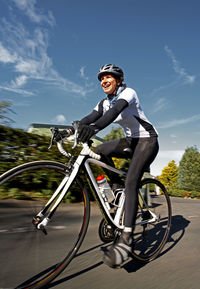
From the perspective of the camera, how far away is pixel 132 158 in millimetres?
2633

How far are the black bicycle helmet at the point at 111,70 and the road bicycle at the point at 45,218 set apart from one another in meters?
0.92

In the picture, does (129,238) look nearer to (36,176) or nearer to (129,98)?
(36,176)

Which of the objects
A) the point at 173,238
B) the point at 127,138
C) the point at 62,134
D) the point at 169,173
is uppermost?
the point at 169,173

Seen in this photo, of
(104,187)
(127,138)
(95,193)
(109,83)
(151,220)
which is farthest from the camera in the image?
(151,220)

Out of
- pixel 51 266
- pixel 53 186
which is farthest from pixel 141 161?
pixel 51 266

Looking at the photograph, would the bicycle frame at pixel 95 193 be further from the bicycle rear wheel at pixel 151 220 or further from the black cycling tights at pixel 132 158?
the bicycle rear wheel at pixel 151 220

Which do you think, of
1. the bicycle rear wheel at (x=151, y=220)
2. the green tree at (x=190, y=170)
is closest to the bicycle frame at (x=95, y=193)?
the bicycle rear wheel at (x=151, y=220)

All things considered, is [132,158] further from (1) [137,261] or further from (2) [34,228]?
(2) [34,228]

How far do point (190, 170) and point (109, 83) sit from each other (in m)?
33.1

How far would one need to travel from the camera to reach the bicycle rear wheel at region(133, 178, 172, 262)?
289cm

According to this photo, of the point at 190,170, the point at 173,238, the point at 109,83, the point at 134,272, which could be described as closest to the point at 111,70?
the point at 109,83

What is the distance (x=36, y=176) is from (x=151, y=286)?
4.46 ft

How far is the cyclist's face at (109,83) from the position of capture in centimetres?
270

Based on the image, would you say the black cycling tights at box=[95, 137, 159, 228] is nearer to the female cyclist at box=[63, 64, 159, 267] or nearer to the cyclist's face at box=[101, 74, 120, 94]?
the female cyclist at box=[63, 64, 159, 267]
